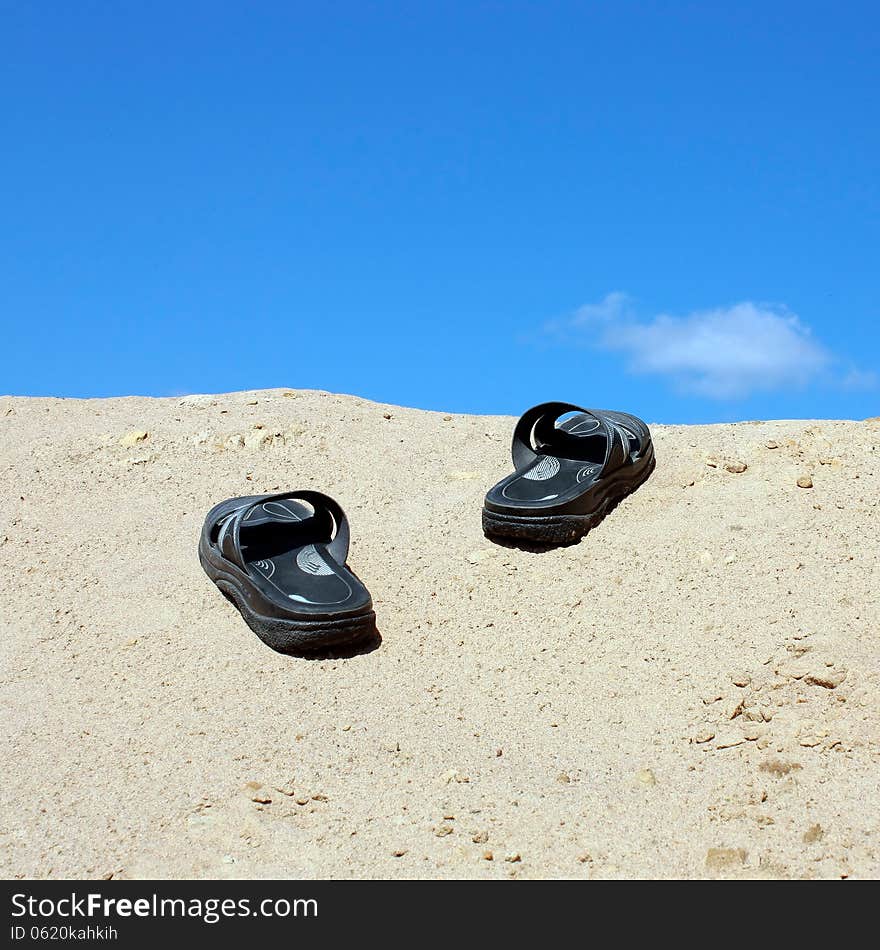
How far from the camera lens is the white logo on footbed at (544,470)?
21.2 feet

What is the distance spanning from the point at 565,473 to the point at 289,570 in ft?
6.32

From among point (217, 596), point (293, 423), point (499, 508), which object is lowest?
point (217, 596)

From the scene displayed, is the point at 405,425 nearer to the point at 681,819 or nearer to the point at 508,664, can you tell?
the point at 508,664

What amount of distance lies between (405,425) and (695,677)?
3.99 meters

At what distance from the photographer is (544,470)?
6543 mm

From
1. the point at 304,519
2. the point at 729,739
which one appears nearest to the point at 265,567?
the point at 304,519

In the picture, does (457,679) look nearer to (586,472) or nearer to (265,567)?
(265,567)

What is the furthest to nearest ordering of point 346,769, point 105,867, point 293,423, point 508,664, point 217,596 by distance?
point 293,423 < point 217,596 < point 508,664 < point 346,769 < point 105,867

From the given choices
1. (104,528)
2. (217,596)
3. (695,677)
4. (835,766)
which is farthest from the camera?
(104,528)

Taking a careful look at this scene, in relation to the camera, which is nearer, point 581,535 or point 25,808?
point 25,808

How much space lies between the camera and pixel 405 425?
329 inches

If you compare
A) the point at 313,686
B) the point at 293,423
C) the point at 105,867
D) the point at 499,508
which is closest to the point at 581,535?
the point at 499,508

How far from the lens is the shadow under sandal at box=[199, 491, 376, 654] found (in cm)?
527

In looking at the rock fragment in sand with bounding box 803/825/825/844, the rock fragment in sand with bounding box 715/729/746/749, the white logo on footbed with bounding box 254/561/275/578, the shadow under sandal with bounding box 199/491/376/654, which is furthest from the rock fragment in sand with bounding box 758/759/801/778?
the white logo on footbed with bounding box 254/561/275/578
